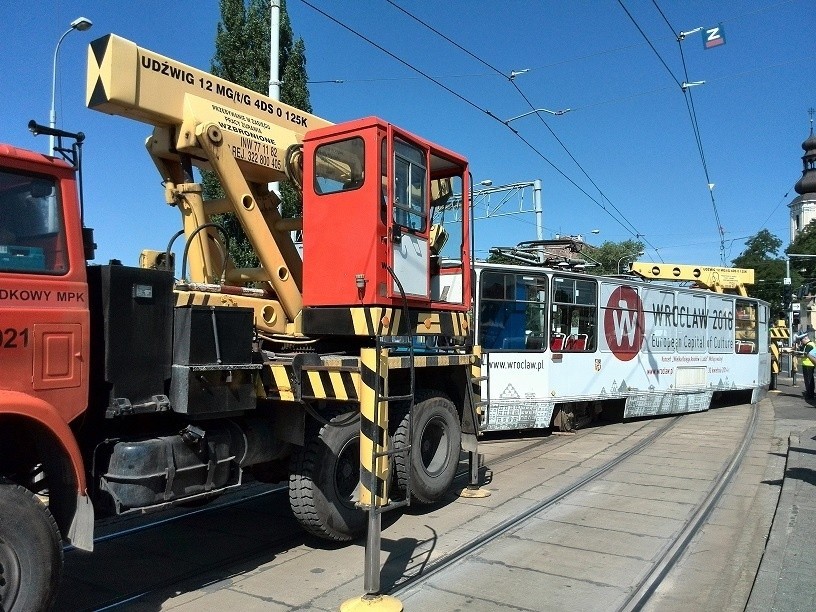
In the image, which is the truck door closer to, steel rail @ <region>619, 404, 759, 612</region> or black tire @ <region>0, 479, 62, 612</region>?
steel rail @ <region>619, 404, 759, 612</region>

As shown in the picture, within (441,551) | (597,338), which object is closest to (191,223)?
(441,551)

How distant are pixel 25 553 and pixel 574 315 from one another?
10.6 metres

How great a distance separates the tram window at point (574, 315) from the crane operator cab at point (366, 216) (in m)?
6.02

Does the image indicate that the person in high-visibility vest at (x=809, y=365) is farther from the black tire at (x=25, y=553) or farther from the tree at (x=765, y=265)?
the tree at (x=765, y=265)

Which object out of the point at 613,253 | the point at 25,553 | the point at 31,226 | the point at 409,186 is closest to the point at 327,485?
the point at 25,553

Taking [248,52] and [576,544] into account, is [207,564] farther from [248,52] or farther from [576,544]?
[248,52]

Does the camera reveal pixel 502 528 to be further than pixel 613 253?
No

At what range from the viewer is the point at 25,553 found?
3.47 m

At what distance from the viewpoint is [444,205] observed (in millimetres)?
7352

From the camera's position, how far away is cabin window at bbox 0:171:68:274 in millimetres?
3709

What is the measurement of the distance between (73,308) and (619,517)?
17.8ft

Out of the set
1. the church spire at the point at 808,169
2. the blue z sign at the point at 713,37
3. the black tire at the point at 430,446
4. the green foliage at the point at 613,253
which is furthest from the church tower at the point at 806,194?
the black tire at the point at 430,446

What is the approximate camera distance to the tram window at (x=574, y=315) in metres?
12.2

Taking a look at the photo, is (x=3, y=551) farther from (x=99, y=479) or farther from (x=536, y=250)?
(x=536, y=250)
